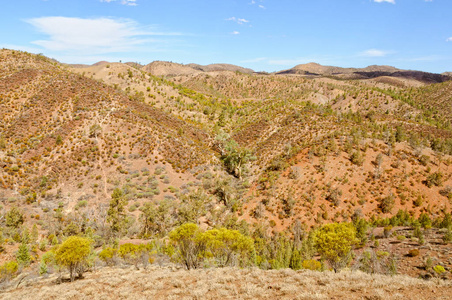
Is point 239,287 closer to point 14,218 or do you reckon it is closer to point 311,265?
point 311,265

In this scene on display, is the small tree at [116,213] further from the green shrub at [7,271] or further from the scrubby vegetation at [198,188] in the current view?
the green shrub at [7,271]

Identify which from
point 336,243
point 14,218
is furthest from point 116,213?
point 336,243

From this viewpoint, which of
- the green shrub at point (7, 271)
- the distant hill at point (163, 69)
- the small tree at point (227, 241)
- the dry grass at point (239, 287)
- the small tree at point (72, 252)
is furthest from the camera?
the distant hill at point (163, 69)

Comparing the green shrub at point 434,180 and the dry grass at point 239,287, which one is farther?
the green shrub at point 434,180

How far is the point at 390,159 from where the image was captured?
40500mm

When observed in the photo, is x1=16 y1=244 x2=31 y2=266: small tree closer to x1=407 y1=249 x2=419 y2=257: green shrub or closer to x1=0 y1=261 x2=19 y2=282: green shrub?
x1=0 y1=261 x2=19 y2=282: green shrub

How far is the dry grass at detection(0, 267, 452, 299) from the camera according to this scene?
1252 centimetres

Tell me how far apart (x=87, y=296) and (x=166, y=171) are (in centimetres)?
3003

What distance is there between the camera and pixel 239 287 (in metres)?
15.2

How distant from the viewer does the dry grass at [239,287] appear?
12516 millimetres

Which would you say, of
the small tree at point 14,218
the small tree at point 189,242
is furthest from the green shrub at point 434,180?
the small tree at point 14,218

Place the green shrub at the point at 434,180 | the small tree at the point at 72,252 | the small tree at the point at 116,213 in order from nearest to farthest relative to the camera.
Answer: the small tree at the point at 72,252 < the small tree at the point at 116,213 < the green shrub at the point at 434,180

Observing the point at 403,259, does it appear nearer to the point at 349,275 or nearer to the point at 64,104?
the point at 349,275

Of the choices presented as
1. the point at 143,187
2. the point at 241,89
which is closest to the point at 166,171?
the point at 143,187
